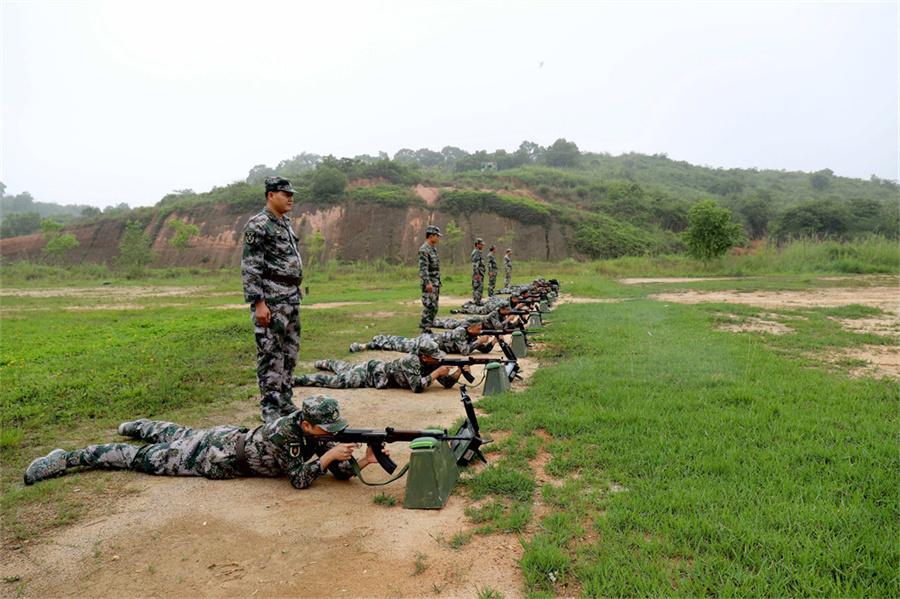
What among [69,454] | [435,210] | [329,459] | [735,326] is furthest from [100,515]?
[435,210]

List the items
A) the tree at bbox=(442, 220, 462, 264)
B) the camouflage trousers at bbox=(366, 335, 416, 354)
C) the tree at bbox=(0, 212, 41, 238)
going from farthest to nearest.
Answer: the tree at bbox=(0, 212, 41, 238) < the tree at bbox=(442, 220, 462, 264) < the camouflage trousers at bbox=(366, 335, 416, 354)

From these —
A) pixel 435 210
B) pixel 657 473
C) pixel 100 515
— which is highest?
pixel 435 210

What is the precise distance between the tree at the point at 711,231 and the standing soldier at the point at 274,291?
29992 millimetres

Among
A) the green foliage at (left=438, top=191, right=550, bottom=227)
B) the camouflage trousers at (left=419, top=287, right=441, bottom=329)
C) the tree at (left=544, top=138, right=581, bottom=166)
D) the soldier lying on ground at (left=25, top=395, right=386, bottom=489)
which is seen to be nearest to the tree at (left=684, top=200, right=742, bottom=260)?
the green foliage at (left=438, top=191, right=550, bottom=227)

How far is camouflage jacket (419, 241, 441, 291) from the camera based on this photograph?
9.88 metres

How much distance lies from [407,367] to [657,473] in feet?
12.1

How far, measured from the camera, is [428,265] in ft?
32.8

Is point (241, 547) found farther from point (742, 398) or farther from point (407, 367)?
point (742, 398)

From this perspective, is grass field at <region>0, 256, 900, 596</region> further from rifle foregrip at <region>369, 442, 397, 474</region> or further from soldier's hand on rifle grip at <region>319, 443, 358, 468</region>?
soldier's hand on rifle grip at <region>319, 443, 358, 468</region>

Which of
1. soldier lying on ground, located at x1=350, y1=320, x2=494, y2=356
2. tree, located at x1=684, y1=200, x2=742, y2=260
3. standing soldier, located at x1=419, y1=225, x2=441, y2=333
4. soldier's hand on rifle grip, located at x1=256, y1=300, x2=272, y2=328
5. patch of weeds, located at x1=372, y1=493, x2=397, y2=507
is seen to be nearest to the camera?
patch of weeds, located at x1=372, y1=493, x2=397, y2=507

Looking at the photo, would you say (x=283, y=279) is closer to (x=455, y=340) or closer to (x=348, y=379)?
(x=348, y=379)

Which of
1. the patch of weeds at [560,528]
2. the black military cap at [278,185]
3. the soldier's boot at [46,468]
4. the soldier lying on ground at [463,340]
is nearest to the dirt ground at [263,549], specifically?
the patch of weeds at [560,528]

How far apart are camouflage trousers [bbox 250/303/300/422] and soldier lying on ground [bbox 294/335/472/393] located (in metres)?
1.77

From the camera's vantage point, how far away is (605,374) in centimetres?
659
